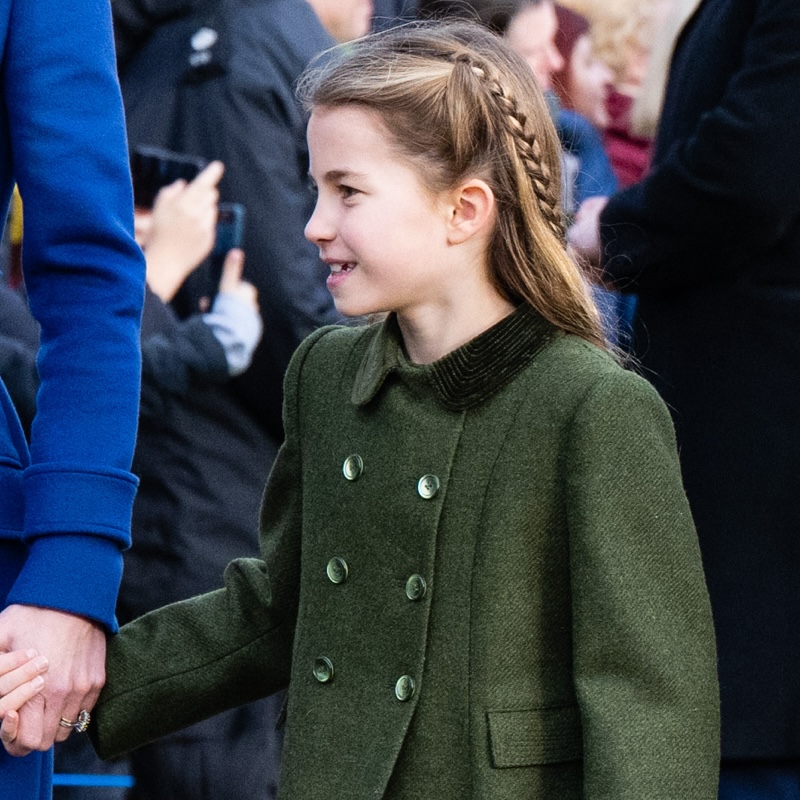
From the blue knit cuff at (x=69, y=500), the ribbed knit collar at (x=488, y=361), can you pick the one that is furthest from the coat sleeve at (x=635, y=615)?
the blue knit cuff at (x=69, y=500)

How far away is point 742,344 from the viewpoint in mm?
2980

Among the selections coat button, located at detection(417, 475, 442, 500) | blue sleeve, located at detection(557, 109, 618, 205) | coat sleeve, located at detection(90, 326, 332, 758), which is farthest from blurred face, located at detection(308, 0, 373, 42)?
coat button, located at detection(417, 475, 442, 500)

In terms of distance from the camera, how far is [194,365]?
3492 mm

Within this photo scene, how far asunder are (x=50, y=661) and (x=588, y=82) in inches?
125

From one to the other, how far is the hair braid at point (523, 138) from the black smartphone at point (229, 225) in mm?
1539

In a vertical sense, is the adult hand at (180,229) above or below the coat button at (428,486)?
below

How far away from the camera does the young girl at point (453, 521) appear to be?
1.86 m

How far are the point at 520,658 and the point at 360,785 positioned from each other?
244 millimetres

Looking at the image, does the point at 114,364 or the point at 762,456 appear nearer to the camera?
the point at 114,364

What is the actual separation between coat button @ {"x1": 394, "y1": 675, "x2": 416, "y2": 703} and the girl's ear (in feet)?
1.69

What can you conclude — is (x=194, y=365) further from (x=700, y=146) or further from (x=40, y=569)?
(x=40, y=569)

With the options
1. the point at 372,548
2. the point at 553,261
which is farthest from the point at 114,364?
the point at 553,261

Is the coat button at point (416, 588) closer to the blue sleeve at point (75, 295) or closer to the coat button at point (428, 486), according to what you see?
the coat button at point (428, 486)

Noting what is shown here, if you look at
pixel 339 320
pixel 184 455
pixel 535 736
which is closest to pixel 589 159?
pixel 339 320
